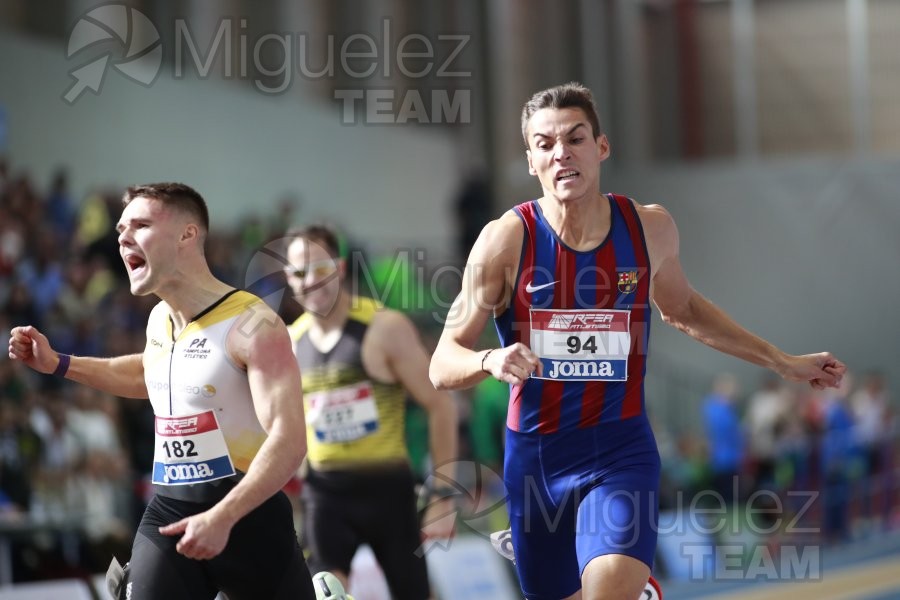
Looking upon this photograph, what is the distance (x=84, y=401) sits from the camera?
10898 millimetres

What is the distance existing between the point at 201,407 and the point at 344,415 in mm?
2342

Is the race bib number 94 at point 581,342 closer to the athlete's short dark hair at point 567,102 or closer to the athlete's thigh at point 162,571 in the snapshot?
the athlete's short dark hair at point 567,102

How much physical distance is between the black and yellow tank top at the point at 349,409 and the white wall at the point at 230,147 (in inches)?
Result: 352

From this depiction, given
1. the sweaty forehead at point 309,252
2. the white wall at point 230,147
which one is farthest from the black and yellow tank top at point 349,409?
the white wall at point 230,147

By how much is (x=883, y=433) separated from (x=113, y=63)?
12637mm

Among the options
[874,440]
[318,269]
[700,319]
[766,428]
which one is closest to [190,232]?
[700,319]

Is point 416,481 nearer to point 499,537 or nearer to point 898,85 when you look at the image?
point 499,537

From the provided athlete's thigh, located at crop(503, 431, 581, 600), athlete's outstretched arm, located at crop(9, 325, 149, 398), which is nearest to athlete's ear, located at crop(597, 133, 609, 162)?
athlete's thigh, located at crop(503, 431, 581, 600)

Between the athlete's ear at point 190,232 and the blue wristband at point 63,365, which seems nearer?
the athlete's ear at point 190,232

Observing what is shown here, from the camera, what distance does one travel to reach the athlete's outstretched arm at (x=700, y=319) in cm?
516

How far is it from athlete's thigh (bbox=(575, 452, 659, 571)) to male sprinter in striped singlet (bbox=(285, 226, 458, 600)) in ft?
7.07

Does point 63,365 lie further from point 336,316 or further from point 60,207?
point 60,207

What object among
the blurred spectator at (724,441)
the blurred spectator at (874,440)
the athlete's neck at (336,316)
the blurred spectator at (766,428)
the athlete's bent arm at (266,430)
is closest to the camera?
the athlete's bent arm at (266,430)

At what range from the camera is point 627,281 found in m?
5.02
